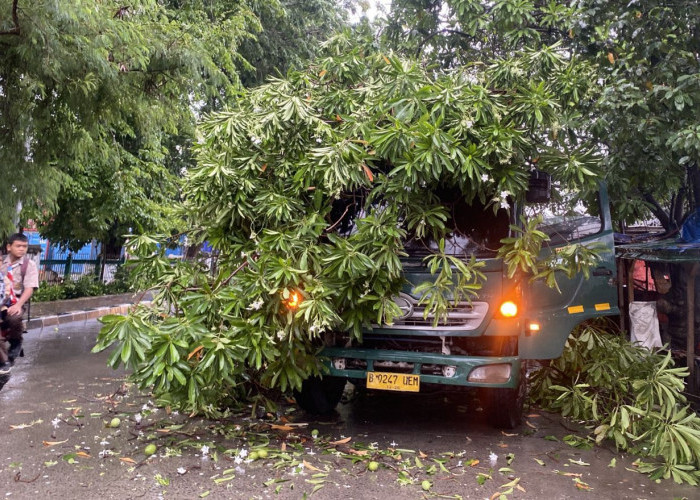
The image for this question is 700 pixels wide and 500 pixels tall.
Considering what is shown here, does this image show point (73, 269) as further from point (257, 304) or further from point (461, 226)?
point (461, 226)

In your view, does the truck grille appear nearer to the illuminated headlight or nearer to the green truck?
the green truck

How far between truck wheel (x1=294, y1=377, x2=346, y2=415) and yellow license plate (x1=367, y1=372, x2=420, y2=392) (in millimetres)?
Answer: 890

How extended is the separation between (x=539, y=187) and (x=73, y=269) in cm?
1487

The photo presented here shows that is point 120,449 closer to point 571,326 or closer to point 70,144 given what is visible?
point 571,326

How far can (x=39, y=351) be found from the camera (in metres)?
9.63

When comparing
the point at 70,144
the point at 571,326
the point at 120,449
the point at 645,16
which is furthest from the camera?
the point at 70,144

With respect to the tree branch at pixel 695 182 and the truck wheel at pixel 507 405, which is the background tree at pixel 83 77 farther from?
the tree branch at pixel 695 182

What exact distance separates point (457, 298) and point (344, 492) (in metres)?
1.69

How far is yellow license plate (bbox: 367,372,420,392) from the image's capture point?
16.5ft

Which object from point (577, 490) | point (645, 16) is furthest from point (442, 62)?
point (577, 490)

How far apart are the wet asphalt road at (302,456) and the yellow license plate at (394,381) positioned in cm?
50

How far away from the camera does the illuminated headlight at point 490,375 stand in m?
4.96

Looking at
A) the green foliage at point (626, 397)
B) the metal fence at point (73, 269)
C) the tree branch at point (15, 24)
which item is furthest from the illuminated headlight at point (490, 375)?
the metal fence at point (73, 269)

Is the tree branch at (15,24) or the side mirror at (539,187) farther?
the tree branch at (15,24)
